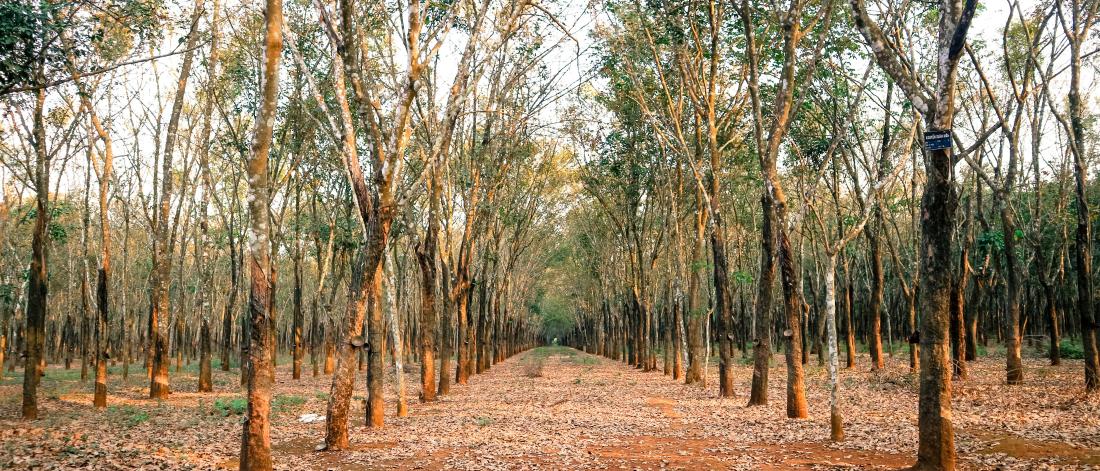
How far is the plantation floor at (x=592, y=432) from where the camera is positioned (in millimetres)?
9609

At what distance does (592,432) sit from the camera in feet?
42.9

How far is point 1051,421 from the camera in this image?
11.9 meters

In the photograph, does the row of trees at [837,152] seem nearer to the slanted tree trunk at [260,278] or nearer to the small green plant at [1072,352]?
the small green plant at [1072,352]

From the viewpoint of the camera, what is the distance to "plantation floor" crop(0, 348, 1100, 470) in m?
9.61

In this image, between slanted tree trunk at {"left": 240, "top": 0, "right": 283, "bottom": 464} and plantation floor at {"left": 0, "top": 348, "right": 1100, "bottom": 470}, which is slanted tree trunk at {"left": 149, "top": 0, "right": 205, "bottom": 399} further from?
slanted tree trunk at {"left": 240, "top": 0, "right": 283, "bottom": 464}

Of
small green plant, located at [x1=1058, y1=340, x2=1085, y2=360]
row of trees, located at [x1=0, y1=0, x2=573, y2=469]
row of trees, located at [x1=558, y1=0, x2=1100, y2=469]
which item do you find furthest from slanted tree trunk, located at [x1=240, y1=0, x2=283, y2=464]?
small green plant, located at [x1=1058, y1=340, x2=1085, y2=360]

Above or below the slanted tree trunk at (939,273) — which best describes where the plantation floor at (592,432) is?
below

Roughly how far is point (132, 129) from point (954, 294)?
25368 mm

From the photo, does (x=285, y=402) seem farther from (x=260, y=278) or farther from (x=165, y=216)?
(x=260, y=278)

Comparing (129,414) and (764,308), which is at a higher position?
(764,308)

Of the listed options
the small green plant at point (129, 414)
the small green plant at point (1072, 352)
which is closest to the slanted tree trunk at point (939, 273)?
the small green plant at point (129, 414)

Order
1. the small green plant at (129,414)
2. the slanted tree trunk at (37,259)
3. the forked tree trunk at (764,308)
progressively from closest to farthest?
1. the slanted tree trunk at (37,259)
2. the small green plant at (129,414)
3. the forked tree trunk at (764,308)

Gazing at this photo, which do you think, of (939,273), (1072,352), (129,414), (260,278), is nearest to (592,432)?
(939,273)

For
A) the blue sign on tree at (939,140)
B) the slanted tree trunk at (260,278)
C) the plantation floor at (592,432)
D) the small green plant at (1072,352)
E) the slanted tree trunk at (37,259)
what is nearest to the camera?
the blue sign on tree at (939,140)
